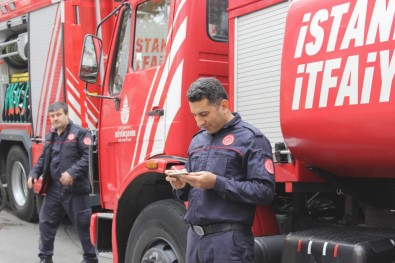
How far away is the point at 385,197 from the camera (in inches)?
119

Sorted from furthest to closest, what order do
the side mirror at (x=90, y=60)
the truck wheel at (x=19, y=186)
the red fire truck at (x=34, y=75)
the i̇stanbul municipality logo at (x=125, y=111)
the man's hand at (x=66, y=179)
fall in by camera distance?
the truck wheel at (x=19, y=186)
the red fire truck at (x=34, y=75)
the man's hand at (x=66, y=179)
the side mirror at (x=90, y=60)
the i̇stanbul municipality logo at (x=125, y=111)

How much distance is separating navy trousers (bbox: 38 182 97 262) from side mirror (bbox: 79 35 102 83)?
1.35 metres

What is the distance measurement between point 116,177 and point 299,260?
2.11 meters

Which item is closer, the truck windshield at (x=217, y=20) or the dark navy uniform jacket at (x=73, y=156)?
the truck windshield at (x=217, y=20)

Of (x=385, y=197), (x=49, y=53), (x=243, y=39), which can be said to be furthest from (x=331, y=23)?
(x=49, y=53)

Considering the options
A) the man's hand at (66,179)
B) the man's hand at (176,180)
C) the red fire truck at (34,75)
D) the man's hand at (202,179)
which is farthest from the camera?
the red fire truck at (34,75)

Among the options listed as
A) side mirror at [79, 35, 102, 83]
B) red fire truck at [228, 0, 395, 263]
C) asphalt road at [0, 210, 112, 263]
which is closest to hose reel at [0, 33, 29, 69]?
asphalt road at [0, 210, 112, 263]

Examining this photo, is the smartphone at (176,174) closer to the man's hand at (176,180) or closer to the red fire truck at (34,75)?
the man's hand at (176,180)

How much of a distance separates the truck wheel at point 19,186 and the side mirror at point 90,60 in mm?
3824

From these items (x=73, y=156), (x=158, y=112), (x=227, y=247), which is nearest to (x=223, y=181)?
(x=227, y=247)

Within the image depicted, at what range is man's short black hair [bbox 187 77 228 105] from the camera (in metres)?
2.78

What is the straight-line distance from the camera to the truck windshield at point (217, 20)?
392 cm

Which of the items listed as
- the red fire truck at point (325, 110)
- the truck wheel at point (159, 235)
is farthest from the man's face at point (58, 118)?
the red fire truck at point (325, 110)

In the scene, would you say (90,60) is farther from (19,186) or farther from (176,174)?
(19,186)
